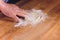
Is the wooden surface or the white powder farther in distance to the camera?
the white powder

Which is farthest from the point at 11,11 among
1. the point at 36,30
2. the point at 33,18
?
the point at 36,30

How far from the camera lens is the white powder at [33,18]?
1805mm

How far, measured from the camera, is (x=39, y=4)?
Answer: 2244mm

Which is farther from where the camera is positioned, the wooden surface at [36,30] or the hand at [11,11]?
the hand at [11,11]

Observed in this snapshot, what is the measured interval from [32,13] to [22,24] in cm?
24

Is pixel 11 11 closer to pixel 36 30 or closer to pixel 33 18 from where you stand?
pixel 33 18

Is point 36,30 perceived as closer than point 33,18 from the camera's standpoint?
Yes

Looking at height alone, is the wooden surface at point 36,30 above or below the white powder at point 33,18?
below

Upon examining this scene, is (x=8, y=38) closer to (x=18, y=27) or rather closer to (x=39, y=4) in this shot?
(x=18, y=27)

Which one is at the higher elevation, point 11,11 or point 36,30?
point 11,11

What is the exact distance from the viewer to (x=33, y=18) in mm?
1881

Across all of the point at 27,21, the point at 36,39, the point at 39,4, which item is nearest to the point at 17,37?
the point at 36,39

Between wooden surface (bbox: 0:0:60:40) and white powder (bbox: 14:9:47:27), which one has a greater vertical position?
white powder (bbox: 14:9:47:27)

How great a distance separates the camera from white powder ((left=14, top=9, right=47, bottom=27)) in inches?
71.1
